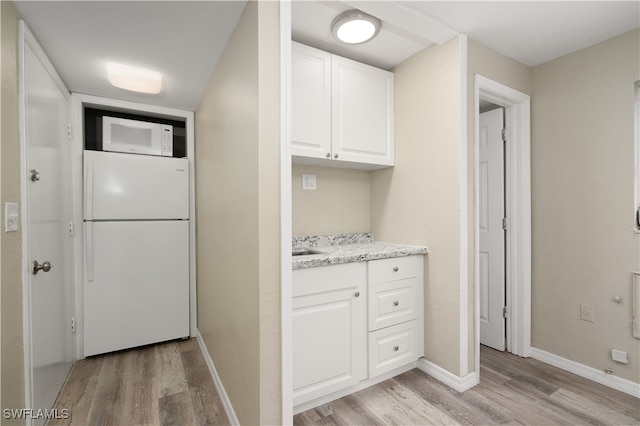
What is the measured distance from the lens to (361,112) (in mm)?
2152

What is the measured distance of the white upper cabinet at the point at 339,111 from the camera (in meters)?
1.91

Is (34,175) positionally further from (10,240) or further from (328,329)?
(328,329)

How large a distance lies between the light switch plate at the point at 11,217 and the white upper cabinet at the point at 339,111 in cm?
137

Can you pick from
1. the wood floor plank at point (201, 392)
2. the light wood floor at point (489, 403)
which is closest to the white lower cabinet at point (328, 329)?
the light wood floor at point (489, 403)

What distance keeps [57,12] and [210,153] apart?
1.03 metres

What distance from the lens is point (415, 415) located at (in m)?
1.64

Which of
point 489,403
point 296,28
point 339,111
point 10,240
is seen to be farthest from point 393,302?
point 10,240

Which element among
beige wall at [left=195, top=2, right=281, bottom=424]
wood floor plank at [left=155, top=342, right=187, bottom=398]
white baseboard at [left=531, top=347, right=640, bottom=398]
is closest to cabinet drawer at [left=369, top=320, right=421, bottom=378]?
beige wall at [left=195, top=2, right=281, bottom=424]

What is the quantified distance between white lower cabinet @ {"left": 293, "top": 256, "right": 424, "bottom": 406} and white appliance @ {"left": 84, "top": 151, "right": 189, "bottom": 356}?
5.26 ft

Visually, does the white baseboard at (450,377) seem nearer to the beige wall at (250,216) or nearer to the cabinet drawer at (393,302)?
the cabinet drawer at (393,302)

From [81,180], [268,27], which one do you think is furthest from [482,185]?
[81,180]

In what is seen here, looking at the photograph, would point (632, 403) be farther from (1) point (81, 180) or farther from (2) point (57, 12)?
(1) point (81, 180)

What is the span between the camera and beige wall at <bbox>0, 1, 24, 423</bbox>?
123cm

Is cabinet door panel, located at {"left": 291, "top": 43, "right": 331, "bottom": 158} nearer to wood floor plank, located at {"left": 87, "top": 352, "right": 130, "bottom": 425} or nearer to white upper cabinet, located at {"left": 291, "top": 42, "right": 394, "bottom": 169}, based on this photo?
white upper cabinet, located at {"left": 291, "top": 42, "right": 394, "bottom": 169}
